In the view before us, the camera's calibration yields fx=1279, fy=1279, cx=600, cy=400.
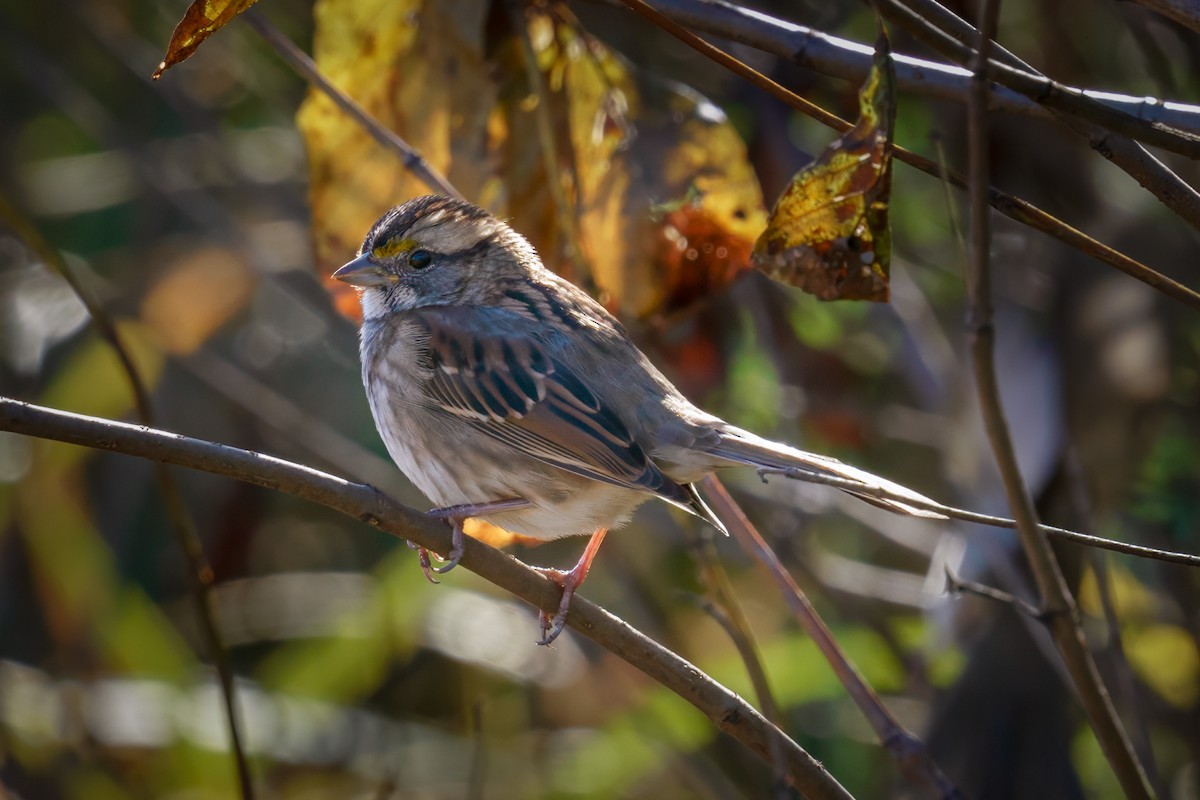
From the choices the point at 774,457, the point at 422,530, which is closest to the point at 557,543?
the point at 774,457

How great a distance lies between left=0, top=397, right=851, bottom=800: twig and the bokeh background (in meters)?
0.89

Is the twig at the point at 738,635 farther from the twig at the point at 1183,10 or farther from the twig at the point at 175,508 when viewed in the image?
the twig at the point at 1183,10

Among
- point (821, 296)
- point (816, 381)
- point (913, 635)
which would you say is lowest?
point (913, 635)

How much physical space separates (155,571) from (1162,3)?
417 cm

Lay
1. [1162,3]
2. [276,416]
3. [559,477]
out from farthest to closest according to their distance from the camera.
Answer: [276,416] → [559,477] → [1162,3]

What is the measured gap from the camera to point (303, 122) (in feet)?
9.19

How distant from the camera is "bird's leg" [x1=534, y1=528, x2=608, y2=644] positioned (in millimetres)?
2082

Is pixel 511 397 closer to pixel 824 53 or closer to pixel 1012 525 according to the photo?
pixel 824 53

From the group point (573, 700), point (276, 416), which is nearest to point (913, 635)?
point (573, 700)

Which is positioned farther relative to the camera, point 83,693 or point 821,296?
point 83,693

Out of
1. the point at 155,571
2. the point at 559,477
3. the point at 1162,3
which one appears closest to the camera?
the point at 1162,3

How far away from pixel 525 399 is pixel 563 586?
0.69 m

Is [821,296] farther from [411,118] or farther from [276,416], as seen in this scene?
[276,416]

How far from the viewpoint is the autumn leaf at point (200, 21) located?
6.13 ft
